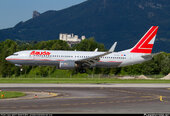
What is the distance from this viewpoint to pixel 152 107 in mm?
26578

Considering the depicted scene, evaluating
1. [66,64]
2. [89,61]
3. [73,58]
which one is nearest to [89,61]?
[89,61]

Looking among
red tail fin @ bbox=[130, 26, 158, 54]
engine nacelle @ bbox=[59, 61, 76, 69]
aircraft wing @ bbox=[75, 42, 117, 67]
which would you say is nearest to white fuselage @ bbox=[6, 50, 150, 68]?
aircraft wing @ bbox=[75, 42, 117, 67]

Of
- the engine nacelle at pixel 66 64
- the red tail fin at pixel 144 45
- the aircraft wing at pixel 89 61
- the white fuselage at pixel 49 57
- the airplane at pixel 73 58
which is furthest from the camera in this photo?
the red tail fin at pixel 144 45

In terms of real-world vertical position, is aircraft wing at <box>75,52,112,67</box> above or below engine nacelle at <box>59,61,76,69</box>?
above

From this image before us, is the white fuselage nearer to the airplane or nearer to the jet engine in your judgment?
the airplane

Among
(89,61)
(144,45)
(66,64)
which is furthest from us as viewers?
(144,45)

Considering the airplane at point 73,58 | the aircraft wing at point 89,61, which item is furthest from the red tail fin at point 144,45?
the aircraft wing at point 89,61

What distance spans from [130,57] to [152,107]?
4658cm

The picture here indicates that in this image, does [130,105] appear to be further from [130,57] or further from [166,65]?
[166,65]

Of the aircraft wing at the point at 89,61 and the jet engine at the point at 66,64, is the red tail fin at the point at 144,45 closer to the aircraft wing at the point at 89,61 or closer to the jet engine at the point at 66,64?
the aircraft wing at the point at 89,61

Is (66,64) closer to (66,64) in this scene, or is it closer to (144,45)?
(66,64)

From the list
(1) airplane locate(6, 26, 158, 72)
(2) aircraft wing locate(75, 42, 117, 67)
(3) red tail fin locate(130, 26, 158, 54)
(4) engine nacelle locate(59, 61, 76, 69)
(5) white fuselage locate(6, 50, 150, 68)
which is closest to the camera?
(4) engine nacelle locate(59, 61, 76, 69)

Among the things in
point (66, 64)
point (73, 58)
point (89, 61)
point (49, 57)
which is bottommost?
point (66, 64)

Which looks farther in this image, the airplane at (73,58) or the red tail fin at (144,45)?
the red tail fin at (144,45)
